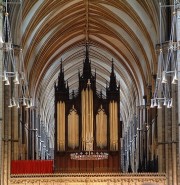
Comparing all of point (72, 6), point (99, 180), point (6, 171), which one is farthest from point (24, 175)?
point (72, 6)

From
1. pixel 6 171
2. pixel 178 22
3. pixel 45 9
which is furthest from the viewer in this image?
pixel 45 9

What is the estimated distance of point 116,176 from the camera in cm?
3491

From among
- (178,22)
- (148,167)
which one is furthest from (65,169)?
(178,22)

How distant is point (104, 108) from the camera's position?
3966 centimetres

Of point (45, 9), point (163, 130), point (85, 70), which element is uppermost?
point (45, 9)

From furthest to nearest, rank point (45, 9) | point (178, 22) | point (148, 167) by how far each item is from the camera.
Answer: point (45, 9)
point (148, 167)
point (178, 22)

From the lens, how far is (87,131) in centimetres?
3872

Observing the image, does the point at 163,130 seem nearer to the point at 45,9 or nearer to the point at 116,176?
the point at 116,176

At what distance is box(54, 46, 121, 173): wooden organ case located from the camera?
38.6 m

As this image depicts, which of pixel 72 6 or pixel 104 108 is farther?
pixel 72 6

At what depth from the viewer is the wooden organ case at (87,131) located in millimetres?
38594

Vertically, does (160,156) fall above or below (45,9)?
below

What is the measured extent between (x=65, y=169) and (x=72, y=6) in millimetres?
13376

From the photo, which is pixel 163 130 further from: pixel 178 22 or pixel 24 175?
pixel 178 22
